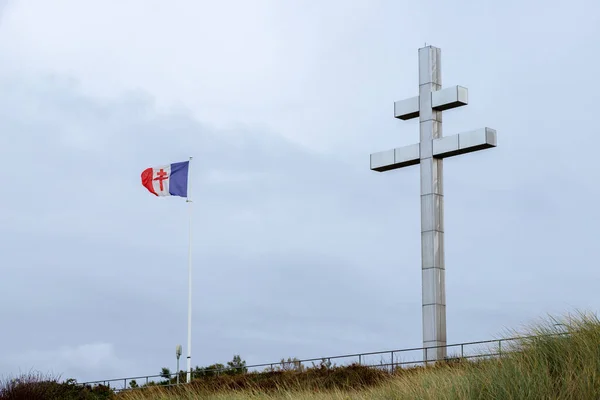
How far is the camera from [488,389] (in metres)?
15.1

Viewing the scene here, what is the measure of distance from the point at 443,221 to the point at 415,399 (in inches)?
569

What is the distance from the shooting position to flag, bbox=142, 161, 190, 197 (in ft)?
120

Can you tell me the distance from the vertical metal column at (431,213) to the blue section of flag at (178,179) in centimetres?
1029

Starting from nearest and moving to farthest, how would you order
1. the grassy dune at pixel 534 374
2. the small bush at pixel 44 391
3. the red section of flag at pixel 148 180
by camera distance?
the grassy dune at pixel 534 374 → the small bush at pixel 44 391 → the red section of flag at pixel 148 180

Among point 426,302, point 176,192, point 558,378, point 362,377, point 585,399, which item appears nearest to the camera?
point 585,399

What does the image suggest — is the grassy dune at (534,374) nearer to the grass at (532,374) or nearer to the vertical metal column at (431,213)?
the grass at (532,374)

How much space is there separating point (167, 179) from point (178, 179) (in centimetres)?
47

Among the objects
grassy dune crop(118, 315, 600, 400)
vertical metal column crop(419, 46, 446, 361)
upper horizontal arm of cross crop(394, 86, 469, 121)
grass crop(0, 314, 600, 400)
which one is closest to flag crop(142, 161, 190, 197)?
upper horizontal arm of cross crop(394, 86, 469, 121)

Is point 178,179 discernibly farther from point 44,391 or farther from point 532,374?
point 532,374

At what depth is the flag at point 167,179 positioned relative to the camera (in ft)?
120

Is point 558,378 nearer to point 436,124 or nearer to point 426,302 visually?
point 426,302

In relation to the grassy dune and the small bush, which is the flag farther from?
the grassy dune

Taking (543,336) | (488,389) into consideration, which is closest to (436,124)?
(543,336)

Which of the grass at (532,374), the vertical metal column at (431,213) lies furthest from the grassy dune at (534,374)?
the vertical metal column at (431,213)
